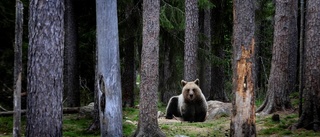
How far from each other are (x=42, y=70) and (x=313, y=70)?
25.0 ft

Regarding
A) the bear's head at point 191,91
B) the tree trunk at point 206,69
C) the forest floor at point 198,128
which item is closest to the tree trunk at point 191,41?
the bear's head at point 191,91

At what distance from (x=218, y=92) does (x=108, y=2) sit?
1457cm

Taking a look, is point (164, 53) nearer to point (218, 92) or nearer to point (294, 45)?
point (218, 92)

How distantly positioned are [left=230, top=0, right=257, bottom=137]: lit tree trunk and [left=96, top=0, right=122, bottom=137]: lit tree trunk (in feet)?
11.9

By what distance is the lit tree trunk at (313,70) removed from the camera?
36.1 ft

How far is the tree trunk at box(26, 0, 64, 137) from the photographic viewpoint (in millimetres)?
8281

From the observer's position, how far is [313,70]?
11.1 metres

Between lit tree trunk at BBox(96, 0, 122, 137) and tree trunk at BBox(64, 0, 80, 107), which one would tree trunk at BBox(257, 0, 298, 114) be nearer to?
tree trunk at BBox(64, 0, 80, 107)

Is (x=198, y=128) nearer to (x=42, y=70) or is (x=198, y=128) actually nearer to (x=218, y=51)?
(x=42, y=70)

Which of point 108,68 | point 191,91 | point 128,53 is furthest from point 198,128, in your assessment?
point 108,68

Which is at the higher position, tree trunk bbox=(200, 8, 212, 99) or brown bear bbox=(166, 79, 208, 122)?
tree trunk bbox=(200, 8, 212, 99)

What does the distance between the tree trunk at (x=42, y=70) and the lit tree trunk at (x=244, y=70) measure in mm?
4665

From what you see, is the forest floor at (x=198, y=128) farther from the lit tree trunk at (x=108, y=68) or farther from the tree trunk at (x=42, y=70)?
the lit tree trunk at (x=108, y=68)

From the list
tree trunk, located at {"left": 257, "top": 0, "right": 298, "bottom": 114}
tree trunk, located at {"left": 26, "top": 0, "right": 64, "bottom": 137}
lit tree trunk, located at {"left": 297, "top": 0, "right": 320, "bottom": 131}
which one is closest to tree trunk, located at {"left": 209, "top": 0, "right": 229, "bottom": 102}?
tree trunk, located at {"left": 257, "top": 0, "right": 298, "bottom": 114}
